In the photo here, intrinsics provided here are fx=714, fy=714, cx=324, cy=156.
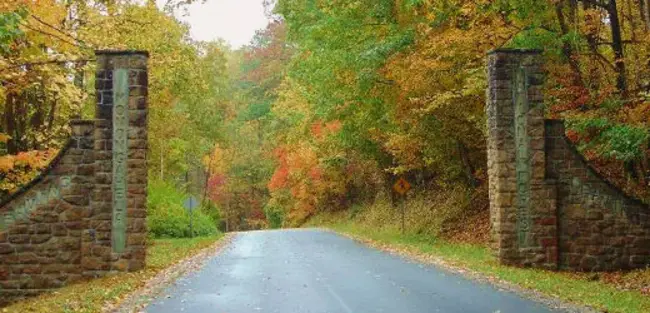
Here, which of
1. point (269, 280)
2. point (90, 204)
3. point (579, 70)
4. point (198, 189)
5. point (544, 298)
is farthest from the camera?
point (198, 189)

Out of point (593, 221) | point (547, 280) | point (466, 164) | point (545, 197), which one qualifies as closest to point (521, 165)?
point (545, 197)

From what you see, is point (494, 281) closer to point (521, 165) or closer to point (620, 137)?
point (521, 165)

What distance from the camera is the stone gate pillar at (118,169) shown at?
47.5 ft

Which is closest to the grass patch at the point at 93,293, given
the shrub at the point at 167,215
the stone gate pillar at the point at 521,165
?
the stone gate pillar at the point at 521,165

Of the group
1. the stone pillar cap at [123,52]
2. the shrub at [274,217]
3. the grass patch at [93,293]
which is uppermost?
the stone pillar cap at [123,52]

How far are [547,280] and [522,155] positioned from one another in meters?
3.31

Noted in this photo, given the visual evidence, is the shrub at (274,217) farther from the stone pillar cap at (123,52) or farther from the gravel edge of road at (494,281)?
the stone pillar cap at (123,52)

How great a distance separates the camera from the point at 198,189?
64.0 metres

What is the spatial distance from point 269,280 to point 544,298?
16.4 feet

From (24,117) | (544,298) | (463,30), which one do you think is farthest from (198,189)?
(544,298)

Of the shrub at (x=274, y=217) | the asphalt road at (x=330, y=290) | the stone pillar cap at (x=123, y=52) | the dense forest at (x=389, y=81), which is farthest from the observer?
the shrub at (x=274, y=217)

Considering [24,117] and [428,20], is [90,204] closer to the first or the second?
[24,117]

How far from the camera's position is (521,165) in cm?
1543

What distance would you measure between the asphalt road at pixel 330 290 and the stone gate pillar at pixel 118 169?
1.54 meters
